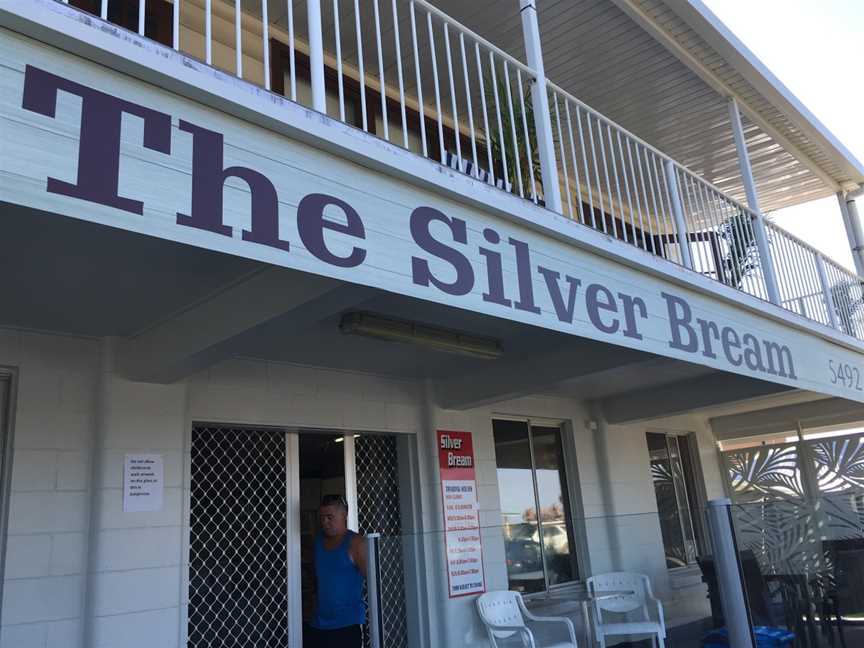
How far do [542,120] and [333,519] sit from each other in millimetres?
2879

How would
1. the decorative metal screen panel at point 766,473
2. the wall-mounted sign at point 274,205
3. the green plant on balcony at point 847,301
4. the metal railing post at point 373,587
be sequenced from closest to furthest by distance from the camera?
the wall-mounted sign at point 274,205
the metal railing post at point 373,587
the green plant on balcony at point 847,301
the decorative metal screen panel at point 766,473

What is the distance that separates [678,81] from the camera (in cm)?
725

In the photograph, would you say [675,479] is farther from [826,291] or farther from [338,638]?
[338,638]

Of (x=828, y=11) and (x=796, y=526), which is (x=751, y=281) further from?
(x=828, y=11)

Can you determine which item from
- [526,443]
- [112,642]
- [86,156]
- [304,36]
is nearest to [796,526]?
[526,443]

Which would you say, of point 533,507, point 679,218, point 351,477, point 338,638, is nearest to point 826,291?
point 679,218

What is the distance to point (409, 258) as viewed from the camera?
10.4ft

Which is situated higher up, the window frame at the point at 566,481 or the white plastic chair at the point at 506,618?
the window frame at the point at 566,481

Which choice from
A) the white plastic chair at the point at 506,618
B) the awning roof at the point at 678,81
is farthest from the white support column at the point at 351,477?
the awning roof at the point at 678,81

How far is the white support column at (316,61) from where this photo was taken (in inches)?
121

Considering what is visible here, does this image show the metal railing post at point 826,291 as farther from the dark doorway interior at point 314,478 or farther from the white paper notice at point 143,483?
the white paper notice at point 143,483

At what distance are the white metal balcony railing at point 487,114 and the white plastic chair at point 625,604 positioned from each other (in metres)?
2.17

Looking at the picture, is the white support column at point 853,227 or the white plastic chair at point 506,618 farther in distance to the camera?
the white support column at point 853,227

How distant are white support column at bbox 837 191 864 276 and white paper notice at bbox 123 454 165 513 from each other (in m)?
8.32
